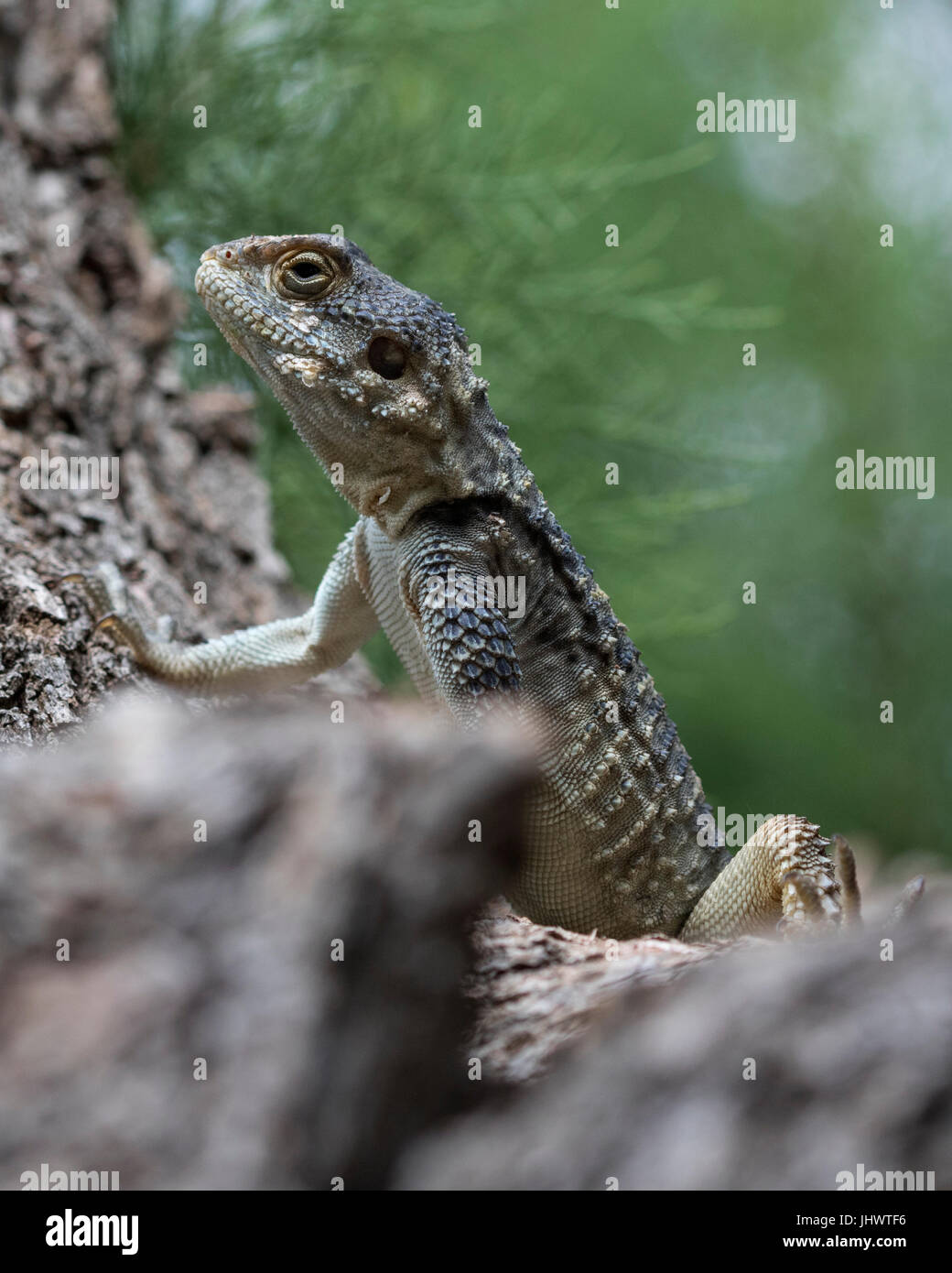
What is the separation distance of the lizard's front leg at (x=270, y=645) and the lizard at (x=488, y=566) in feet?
0.60

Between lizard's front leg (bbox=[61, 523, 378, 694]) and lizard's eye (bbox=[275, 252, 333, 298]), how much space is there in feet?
2.86

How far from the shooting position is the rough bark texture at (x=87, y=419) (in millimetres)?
3871

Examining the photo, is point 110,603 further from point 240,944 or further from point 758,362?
point 758,362

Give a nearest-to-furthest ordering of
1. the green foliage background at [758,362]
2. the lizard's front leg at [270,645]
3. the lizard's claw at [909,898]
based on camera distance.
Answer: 1. the lizard's claw at [909,898]
2. the lizard's front leg at [270,645]
3. the green foliage background at [758,362]

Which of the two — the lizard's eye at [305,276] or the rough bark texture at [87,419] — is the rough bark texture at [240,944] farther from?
the lizard's eye at [305,276]

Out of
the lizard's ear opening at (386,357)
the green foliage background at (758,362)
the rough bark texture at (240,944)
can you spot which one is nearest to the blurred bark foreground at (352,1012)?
the rough bark texture at (240,944)

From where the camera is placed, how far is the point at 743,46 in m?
14.4

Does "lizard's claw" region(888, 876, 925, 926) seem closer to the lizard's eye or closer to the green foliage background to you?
the lizard's eye

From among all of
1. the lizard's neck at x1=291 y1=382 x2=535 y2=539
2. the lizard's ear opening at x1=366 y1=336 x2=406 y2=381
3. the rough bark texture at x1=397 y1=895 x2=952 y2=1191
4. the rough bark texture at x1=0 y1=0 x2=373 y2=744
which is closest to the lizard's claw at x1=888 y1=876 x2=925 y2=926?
the rough bark texture at x1=397 y1=895 x2=952 y2=1191

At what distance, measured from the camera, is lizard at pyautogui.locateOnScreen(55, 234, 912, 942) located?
3.76m

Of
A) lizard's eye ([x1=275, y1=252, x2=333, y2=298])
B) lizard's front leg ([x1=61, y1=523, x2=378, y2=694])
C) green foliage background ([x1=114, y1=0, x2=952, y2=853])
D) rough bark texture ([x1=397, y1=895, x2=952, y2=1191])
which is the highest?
green foliage background ([x1=114, y1=0, x2=952, y2=853])

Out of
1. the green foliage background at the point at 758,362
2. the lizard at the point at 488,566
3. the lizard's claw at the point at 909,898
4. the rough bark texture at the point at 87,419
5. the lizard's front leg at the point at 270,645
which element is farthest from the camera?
the green foliage background at the point at 758,362

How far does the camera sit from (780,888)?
11.4 ft
